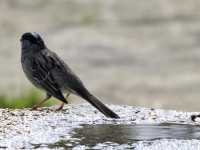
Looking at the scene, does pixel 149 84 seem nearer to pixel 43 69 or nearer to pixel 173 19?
pixel 173 19

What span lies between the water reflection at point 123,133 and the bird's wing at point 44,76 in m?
1.47

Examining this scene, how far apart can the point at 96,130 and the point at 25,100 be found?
426 cm

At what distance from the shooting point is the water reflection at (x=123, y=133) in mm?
3872

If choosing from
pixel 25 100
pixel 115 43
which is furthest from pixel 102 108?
pixel 115 43

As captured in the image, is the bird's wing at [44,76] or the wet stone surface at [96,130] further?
the bird's wing at [44,76]

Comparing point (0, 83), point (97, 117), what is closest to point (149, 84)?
point (0, 83)

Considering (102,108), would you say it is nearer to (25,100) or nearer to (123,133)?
(123,133)

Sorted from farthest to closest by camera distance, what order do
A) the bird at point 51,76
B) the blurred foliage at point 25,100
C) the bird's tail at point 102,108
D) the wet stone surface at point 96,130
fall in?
the blurred foliage at point 25,100, the bird at point 51,76, the bird's tail at point 102,108, the wet stone surface at point 96,130

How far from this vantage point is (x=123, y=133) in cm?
431

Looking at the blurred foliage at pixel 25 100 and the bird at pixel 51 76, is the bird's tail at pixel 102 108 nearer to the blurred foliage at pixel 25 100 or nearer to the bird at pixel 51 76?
the bird at pixel 51 76

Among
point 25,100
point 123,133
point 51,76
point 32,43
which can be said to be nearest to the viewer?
point 123,133

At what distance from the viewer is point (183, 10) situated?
66.8 feet

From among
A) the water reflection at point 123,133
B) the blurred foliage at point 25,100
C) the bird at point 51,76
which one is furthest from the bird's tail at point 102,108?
the blurred foliage at point 25,100

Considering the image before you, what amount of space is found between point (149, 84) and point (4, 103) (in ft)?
22.0
